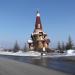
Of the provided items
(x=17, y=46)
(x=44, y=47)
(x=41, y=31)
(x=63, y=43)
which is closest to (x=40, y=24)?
(x=41, y=31)

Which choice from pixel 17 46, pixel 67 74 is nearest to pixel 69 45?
pixel 17 46

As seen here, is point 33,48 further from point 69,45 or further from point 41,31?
point 69,45

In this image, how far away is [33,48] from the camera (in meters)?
116

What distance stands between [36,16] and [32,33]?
801cm

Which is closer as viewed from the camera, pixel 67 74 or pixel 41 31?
pixel 67 74

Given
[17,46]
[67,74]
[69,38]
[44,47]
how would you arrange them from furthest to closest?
[17,46] → [69,38] → [44,47] → [67,74]

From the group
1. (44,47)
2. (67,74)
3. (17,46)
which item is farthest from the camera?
(17,46)

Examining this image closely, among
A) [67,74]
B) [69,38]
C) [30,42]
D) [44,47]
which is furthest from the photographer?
[69,38]

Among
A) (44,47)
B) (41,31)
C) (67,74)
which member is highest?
(41,31)

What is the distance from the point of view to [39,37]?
112562 mm

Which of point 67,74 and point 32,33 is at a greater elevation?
point 32,33

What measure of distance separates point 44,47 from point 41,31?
Result: 7.12 m

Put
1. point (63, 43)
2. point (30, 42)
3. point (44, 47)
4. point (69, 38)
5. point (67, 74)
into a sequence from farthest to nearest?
point (63, 43), point (69, 38), point (30, 42), point (44, 47), point (67, 74)

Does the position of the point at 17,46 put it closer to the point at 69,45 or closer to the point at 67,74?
the point at 69,45
